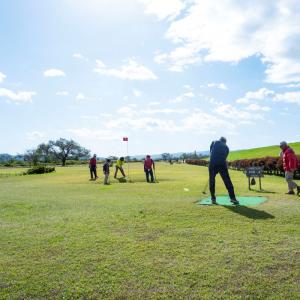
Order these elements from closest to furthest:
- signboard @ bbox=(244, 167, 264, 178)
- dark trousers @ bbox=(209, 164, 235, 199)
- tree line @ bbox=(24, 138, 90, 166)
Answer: dark trousers @ bbox=(209, 164, 235, 199) → signboard @ bbox=(244, 167, 264, 178) → tree line @ bbox=(24, 138, 90, 166)

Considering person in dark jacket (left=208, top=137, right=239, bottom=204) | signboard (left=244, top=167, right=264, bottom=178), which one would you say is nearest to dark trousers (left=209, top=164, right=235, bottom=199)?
person in dark jacket (left=208, top=137, right=239, bottom=204)

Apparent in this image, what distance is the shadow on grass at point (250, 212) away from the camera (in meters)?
8.44

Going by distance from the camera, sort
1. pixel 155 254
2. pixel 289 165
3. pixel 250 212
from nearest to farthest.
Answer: pixel 155 254 < pixel 250 212 < pixel 289 165

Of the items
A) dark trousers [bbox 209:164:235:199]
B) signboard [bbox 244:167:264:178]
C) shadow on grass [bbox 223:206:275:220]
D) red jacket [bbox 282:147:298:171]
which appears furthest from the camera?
signboard [bbox 244:167:264:178]

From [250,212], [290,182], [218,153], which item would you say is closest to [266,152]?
[290,182]

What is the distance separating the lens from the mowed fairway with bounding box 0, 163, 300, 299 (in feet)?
15.3

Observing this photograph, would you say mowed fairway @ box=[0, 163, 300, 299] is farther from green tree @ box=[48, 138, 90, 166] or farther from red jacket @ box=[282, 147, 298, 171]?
green tree @ box=[48, 138, 90, 166]

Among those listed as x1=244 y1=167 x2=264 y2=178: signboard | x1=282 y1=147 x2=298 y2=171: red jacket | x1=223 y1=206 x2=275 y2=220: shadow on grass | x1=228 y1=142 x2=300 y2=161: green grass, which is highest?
x1=228 y1=142 x2=300 y2=161: green grass

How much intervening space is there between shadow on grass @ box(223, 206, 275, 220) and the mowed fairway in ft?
0.08

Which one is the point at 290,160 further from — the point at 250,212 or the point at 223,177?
the point at 250,212

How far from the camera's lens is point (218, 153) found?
35.6 feet

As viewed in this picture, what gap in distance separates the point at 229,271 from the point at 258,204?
555 centimetres

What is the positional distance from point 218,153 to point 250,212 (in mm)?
2418

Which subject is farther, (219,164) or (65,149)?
(65,149)
